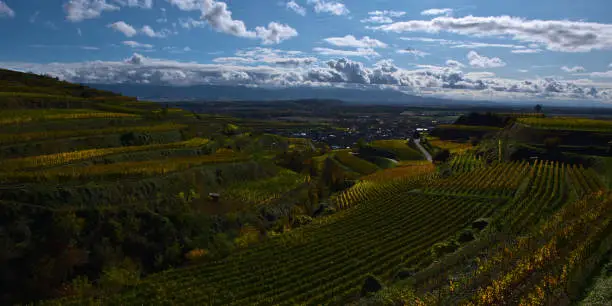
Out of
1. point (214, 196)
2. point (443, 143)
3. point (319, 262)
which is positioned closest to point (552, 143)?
point (443, 143)

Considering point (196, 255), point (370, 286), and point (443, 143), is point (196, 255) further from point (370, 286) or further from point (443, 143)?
point (443, 143)

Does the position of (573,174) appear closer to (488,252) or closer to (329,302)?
(488,252)

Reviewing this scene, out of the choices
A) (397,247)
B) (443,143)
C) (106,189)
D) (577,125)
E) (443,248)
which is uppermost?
(577,125)

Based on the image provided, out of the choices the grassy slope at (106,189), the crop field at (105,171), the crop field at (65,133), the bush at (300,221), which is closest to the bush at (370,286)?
the grassy slope at (106,189)

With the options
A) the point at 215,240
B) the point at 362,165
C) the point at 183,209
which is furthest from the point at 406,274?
the point at 362,165

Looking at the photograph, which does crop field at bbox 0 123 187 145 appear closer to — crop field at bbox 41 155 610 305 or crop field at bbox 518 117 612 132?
Answer: crop field at bbox 41 155 610 305

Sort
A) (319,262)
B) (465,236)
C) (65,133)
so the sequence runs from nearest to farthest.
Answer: (319,262) < (465,236) < (65,133)

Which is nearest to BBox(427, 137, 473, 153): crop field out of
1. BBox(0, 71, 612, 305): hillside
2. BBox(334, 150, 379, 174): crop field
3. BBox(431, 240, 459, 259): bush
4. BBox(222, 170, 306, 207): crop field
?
BBox(334, 150, 379, 174): crop field

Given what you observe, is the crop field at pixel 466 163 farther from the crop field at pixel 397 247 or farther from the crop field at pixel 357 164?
the crop field at pixel 357 164
